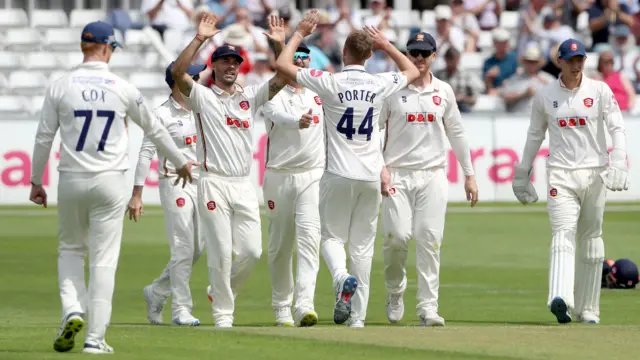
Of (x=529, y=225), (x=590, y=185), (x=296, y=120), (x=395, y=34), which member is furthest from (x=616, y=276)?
(x=395, y=34)

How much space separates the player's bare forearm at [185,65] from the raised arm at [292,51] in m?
0.75

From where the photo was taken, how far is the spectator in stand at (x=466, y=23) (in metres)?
28.8

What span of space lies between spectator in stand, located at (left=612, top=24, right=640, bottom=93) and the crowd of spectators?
0.02 meters

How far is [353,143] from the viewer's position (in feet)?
38.4

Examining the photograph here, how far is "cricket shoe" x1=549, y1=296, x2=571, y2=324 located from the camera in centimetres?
1202

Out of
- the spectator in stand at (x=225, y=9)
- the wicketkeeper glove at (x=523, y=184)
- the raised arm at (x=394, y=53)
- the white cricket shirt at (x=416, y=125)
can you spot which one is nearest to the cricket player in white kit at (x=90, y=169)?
the raised arm at (x=394, y=53)

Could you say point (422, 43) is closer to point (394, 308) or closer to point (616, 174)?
point (616, 174)

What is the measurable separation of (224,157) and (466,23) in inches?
711

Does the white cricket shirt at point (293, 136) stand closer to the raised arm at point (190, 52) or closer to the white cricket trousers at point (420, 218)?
the white cricket trousers at point (420, 218)

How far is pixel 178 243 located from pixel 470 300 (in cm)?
317

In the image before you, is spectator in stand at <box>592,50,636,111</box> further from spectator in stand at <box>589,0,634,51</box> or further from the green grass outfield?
spectator in stand at <box>589,0,634,51</box>

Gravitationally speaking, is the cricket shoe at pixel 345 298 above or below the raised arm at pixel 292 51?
below

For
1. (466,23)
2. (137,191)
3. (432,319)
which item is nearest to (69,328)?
(137,191)

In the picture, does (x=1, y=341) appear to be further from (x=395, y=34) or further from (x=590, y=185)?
(x=395, y=34)
